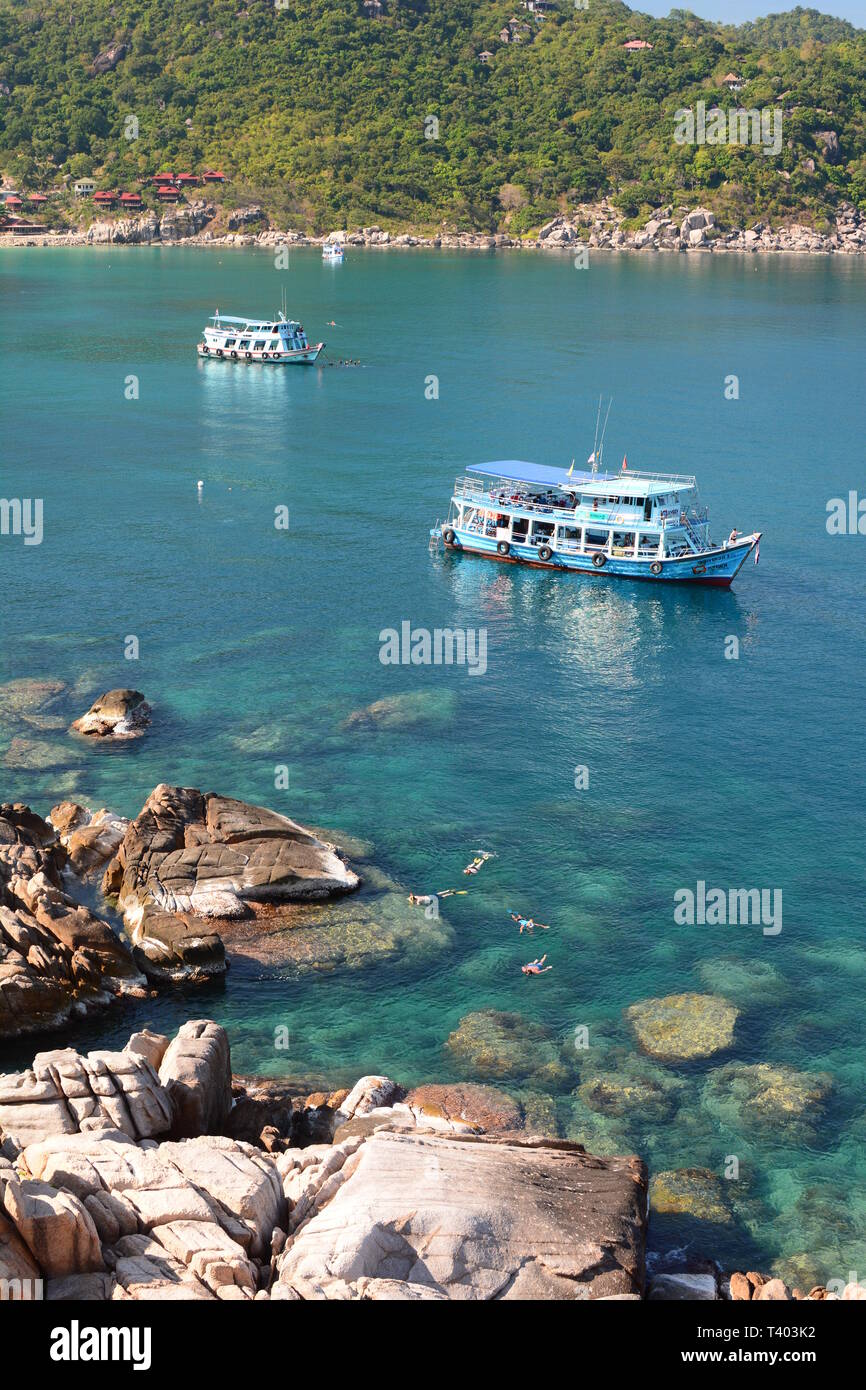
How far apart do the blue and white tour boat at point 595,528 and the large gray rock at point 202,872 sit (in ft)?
155

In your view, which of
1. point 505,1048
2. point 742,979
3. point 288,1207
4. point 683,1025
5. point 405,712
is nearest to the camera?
point 288,1207

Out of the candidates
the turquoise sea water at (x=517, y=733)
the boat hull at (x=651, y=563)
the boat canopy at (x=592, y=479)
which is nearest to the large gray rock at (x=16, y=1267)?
the turquoise sea water at (x=517, y=733)

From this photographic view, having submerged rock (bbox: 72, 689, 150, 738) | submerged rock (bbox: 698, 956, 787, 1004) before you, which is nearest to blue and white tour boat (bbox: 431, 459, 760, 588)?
submerged rock (bbox: 72, 689, 150, 738)

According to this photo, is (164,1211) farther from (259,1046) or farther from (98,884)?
(98,884)

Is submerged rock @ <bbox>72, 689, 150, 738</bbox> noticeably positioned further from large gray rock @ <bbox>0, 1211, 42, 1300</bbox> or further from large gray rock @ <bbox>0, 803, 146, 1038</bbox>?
large gray rock @ <bbox>0, 1211, 42, 1300</bbox>

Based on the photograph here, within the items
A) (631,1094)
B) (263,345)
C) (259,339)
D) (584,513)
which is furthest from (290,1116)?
(259,339)

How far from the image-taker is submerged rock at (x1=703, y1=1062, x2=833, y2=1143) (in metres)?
43.2

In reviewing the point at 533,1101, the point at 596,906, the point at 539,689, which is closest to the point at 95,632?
the point at 539,689

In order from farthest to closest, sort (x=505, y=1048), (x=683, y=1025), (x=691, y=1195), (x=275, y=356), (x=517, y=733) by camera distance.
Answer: (x=275, y=356), (x=517, y=733), (x=683, y=1025), (x=505, y=1048), (x=691, y=1195)

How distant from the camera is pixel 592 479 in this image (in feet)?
338

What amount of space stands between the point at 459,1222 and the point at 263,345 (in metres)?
165

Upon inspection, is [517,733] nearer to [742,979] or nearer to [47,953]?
[742,979]

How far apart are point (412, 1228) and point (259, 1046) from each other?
A: 52.0 feet

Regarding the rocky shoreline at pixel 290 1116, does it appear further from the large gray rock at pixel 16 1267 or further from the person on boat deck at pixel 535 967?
the person on boat deck at pixel 535 967
